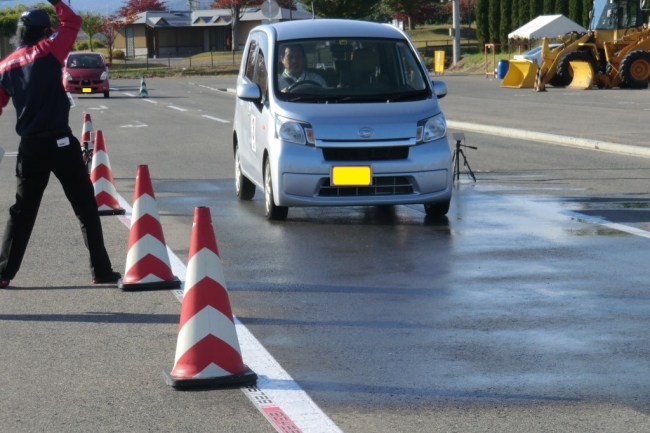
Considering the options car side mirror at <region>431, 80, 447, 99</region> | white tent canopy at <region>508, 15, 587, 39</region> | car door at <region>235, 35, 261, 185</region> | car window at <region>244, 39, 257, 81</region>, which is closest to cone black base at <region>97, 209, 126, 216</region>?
car door at <region>235, 35, 261, 185</region>

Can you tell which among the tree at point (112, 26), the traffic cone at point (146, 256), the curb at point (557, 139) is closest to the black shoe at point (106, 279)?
the traffic cone at point (146, 256)

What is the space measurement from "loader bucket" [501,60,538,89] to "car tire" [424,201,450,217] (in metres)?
31.5

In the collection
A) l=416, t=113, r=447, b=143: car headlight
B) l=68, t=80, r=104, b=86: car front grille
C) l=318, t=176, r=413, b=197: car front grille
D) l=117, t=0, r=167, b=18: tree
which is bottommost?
l=68, t=80, r=104, b=86: car front grille

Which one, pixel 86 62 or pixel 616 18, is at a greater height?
pixel 616 18

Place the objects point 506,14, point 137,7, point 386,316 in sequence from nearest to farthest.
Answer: point 386,316 < point 506,14 < point 137,7

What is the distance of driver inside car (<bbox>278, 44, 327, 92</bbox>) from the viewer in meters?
11.6

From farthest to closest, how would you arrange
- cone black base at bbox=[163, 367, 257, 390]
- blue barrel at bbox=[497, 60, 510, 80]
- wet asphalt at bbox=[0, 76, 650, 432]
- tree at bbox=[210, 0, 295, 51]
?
tree at bbox=[210, 0, 295, 51]
blue barrel at bbox=[497, 60, 510, 80]
cone black base at bbox=[163, 367, 257, 390]
wet asphalt at bbox=[0, 76, 650, 432]

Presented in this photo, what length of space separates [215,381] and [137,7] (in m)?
116

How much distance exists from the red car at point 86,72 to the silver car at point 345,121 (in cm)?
3115

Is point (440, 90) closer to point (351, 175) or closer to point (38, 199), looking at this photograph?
point (351, 175)

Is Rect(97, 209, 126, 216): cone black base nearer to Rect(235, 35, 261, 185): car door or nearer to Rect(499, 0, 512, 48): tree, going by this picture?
Rect(235, 35, 261, 185): car door

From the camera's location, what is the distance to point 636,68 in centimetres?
3725

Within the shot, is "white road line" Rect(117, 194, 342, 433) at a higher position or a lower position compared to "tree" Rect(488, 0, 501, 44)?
lower

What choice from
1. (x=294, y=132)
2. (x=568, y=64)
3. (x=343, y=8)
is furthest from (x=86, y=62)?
(x=343, y=8)
